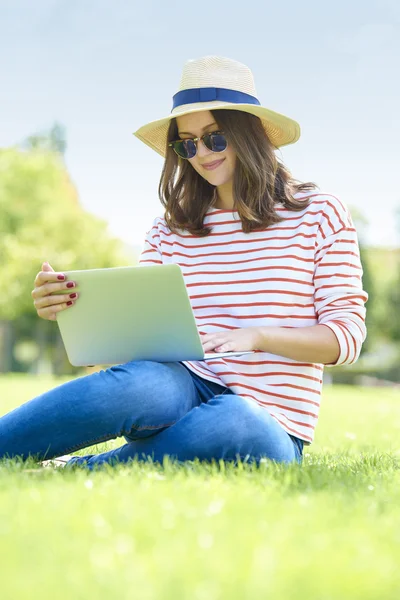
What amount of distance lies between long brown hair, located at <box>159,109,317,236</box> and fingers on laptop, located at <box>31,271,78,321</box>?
0.74 meters

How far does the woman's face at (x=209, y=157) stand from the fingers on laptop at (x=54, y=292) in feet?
2.80

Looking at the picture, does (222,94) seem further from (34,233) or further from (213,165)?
(34,233)

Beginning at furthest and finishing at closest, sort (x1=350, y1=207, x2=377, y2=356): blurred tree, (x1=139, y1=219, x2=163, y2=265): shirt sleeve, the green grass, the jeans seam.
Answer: (x1=350, y1=207, x2=377, y2=356): blurred tree → (x1=139, y1=219, x2=163, y2=265): shirt sleeve → the jeans seam → the green grass

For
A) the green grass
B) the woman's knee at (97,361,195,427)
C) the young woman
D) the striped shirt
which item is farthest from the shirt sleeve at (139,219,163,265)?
the green grass

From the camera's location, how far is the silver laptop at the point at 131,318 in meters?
3.13

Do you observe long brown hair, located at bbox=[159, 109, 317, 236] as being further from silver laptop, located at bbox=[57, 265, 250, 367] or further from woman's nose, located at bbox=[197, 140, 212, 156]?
silver laptop, located at bbox=[57, 265, 250, 367]

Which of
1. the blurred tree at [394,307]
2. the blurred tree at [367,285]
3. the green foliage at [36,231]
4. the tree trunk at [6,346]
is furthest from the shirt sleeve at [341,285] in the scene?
the blurred tree at [394,307]

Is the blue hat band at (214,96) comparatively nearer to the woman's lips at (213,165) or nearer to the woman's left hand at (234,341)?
the woman's lips at (213,165)

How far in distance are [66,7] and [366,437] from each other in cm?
5812

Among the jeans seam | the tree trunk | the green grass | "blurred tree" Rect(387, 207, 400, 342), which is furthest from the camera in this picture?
Answer: "blurred tree" Rect(387, 207, 400, 342)

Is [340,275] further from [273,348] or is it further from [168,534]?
[168,534]

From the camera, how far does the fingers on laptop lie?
3.37 meters

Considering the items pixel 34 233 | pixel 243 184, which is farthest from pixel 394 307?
pixel 243 184

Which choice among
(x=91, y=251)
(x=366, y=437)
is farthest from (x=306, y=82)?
(x=366, y=437)
